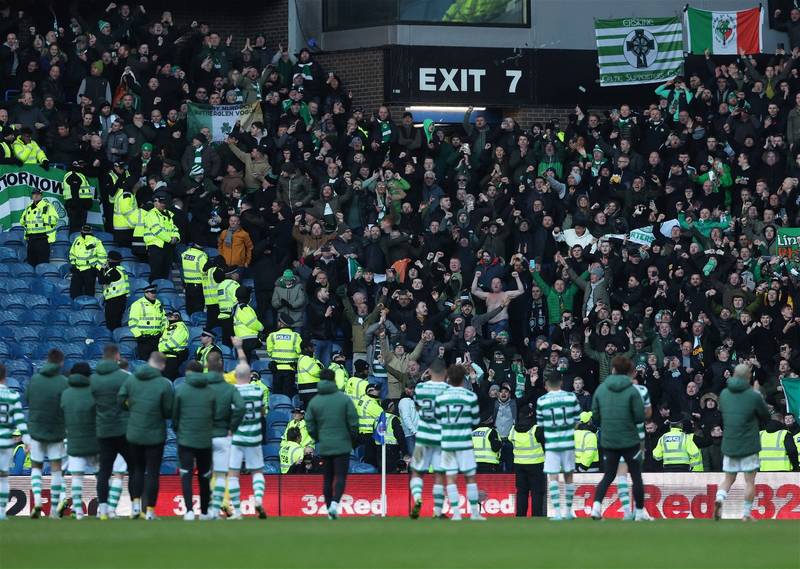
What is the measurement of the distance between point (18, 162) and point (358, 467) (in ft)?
27.7

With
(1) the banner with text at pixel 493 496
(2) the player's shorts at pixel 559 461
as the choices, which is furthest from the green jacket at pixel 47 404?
(2) the player's shorts at pixel 559 461

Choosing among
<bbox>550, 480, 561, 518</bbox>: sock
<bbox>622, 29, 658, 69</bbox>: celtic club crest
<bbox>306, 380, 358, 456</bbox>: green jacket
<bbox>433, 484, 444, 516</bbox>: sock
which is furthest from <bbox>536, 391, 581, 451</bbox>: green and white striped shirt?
<bbox>622, 29, 658, 69</bbox>: celtic club crest

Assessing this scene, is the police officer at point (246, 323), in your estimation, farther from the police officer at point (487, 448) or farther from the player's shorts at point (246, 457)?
the player's shorts at point (246, 457)

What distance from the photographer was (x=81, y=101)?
111 ft

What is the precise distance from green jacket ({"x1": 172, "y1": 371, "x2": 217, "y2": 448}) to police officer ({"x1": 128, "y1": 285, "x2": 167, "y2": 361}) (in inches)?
324

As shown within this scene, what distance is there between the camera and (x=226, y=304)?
105 feet

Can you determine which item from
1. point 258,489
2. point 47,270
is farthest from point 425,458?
point 47,270

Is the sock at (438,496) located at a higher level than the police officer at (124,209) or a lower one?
lower

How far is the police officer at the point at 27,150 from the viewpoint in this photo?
32.7 m

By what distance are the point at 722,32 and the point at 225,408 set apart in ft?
65.3

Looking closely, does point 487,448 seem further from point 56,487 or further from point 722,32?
point 722,32

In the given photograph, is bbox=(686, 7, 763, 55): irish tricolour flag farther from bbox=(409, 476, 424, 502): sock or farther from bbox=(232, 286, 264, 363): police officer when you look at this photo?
bbox=(409, 476, 424, 502): sock

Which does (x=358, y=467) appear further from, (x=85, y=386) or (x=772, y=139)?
(x=772, y=139)

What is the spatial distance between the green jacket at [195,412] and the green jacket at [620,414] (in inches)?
182
